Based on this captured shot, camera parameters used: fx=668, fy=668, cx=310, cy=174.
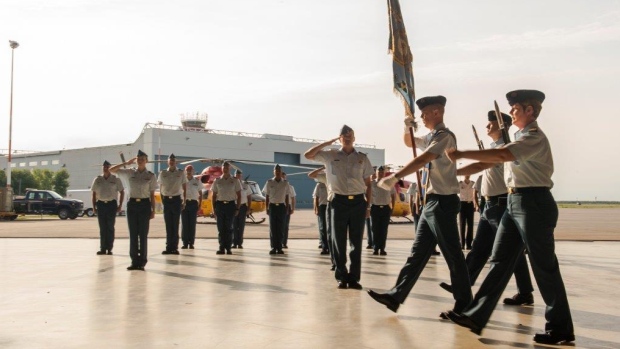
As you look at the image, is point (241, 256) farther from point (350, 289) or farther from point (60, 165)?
point (60, 165)

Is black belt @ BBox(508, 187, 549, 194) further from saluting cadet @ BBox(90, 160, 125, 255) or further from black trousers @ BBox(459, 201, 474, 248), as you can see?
black trousers @ BBox(459, 201, 474, 248)

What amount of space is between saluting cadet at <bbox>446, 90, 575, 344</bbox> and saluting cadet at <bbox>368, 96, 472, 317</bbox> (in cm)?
52

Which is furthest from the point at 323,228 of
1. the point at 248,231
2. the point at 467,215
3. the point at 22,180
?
the point at 22,180

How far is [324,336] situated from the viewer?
5.15 metres

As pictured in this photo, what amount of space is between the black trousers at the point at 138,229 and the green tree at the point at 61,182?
7139 centimetres

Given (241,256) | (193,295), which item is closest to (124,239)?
(241,256)

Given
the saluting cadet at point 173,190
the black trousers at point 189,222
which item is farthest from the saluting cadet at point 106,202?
the black trousers at point 189,222

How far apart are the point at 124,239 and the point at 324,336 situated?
1350 centimetres

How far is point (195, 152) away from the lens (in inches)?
2768

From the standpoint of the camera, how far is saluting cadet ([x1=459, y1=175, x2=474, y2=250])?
49.2ft

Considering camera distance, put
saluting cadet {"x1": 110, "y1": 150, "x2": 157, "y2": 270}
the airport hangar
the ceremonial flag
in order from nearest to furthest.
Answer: the ceremonial flag, saluting cadet {"x1": 110, "y1": 150, "x2": 157, "y2": 270}, the airport hangar

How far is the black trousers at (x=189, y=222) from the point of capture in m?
14.7

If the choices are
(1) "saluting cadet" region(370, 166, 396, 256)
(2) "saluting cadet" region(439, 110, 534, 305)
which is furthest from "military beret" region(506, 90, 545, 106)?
(1) "saluting cadet" region(370, 166, 396, 256)

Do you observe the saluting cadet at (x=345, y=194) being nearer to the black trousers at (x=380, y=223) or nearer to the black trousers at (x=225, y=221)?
the black trousers at (x=380, y=223)
